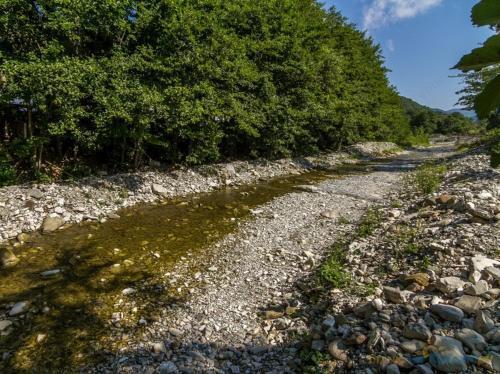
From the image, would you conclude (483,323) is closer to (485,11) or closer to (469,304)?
(469,304)

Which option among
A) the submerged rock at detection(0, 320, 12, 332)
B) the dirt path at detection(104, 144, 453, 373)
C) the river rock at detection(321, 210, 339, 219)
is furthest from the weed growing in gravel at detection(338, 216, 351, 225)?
the submerged rock at detection(0, 320, 12, 332)

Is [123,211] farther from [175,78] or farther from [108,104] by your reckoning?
[175,78]

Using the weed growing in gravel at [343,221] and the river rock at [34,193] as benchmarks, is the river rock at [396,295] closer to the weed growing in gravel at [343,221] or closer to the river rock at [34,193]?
the weed growing in gravel at [343,221]

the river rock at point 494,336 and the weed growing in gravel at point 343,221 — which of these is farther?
the weed growing in gravel at point 343,221

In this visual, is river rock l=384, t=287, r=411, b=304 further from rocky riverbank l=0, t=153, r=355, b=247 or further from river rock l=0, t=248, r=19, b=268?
rocky riverbank l=0, t=153, r=355, b=247

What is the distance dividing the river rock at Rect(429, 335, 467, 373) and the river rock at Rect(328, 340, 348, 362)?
0.87 metres

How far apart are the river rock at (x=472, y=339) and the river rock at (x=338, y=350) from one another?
1137 millimetres

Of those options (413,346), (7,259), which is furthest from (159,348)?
(7,259)

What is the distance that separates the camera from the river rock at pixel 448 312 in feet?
11.3

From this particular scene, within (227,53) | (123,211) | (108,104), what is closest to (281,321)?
(123,211)

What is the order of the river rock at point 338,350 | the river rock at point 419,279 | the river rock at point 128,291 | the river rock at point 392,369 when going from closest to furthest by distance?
the river rock at point 392,369 → the river rock at point 338,350 → the river rock at point 419,279 → the river rock at point 128,291

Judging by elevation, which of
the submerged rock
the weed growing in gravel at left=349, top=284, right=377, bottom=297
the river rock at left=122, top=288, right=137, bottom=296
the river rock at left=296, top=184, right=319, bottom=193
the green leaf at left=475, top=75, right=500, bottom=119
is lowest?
the submerged rock

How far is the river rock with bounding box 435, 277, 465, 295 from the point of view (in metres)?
4.05

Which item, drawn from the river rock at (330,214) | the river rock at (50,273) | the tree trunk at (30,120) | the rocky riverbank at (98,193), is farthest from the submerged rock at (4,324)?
the river rock at (330,214)
